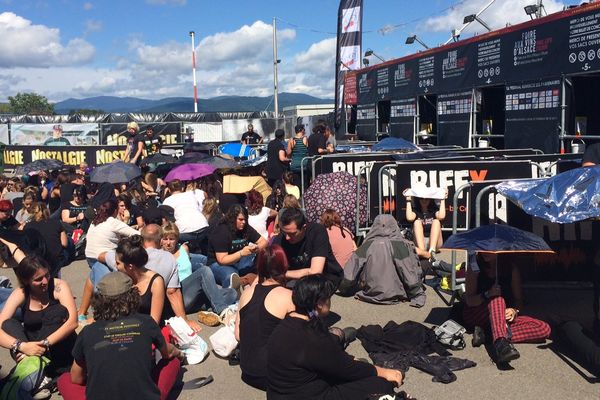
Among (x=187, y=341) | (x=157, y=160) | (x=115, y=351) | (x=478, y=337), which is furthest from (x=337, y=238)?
(x=157, y=160)

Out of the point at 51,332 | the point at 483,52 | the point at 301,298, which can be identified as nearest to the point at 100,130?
the point at 483,52

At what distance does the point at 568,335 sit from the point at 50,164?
12.1 meters

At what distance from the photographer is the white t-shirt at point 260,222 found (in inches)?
345

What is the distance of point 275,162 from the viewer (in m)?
13.3

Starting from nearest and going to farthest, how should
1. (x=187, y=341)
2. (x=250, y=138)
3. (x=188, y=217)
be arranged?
1. (x=187, y=341)
2. (x=188, y=217)
3. (x=250, y=138)

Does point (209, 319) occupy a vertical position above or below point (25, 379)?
below

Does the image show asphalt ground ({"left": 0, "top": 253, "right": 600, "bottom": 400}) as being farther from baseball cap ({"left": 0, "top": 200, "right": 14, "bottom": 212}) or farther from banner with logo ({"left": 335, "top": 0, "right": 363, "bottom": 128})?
banner with logo ({"left": 335, "top": 0, "right": 363, "bottom": 128})

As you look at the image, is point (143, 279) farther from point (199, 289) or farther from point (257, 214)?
point (257, 214)

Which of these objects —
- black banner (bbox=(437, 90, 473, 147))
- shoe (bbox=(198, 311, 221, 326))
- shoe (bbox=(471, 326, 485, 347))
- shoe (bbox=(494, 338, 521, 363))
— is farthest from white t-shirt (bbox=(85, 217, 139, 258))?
black banner (bbox=(437, 90, 473, 147))

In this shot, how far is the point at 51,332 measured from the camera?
18.0ft

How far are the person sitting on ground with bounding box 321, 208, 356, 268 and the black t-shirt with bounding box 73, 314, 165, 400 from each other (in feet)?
13.0

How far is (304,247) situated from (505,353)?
2339mm

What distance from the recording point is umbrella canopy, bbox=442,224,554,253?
18.8 ft

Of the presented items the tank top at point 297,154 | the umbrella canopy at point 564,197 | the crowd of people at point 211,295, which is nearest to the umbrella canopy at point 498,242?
the umbrella canopy at point 564,197
